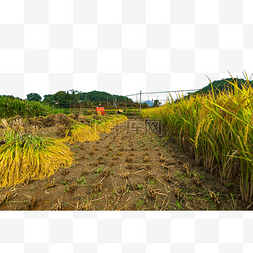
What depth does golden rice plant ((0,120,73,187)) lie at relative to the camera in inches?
58.5

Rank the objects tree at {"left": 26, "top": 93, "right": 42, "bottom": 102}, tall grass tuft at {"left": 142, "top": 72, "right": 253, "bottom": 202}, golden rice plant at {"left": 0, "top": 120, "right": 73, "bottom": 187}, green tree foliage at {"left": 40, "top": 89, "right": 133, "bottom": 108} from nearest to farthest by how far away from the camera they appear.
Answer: tall grass tuft at {"left": 142, "top": 72, "right": 253, "bottom": 202}
golden rice plant at {"left": 0, "top": 120, "right": 73, "bottom": 187}
green tree foliage at {"left": 40, "top": 89, "right": 133, "bottom": 108}
tree at {"left": 26, "top": 93, "right": 42, "bottom": 102}

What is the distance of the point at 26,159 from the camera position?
161 centimetres

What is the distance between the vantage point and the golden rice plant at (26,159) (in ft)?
4.88

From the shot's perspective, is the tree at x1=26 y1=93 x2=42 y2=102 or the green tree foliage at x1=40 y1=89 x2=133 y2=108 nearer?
the green tree foliage at x1=40 y1=89 x2=133 y2=108

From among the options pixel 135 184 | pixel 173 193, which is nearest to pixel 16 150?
pixel 135 184

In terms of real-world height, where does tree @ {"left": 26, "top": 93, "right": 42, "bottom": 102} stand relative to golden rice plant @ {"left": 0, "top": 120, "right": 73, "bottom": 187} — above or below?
above

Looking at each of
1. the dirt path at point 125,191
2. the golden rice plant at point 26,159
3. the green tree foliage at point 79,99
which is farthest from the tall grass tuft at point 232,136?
the green tree foliage at point 79,99

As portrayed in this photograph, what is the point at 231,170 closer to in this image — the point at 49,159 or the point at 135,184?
the point at 135,184

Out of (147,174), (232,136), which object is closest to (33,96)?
(147,174)

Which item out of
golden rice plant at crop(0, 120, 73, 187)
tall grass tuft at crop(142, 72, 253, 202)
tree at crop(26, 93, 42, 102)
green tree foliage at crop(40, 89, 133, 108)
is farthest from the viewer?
tree at crop(26, 93, 42, 102)

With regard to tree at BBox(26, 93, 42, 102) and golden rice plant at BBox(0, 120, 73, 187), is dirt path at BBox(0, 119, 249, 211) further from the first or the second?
tree at BBox(26, 93, 42, 102)

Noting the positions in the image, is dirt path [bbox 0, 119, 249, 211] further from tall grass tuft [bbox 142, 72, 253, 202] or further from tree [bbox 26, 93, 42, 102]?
tree [bbox 26, 93, 42, 102]

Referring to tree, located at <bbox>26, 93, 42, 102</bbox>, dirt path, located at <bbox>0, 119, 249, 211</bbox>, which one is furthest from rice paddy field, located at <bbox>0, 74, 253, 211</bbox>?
tree, located at <bbox>26, 93, 42, 102</bbox>

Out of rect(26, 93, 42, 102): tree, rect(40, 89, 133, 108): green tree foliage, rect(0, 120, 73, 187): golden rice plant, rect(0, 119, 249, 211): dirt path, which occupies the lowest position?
rect(0, 119, 249, 211): dirt path
